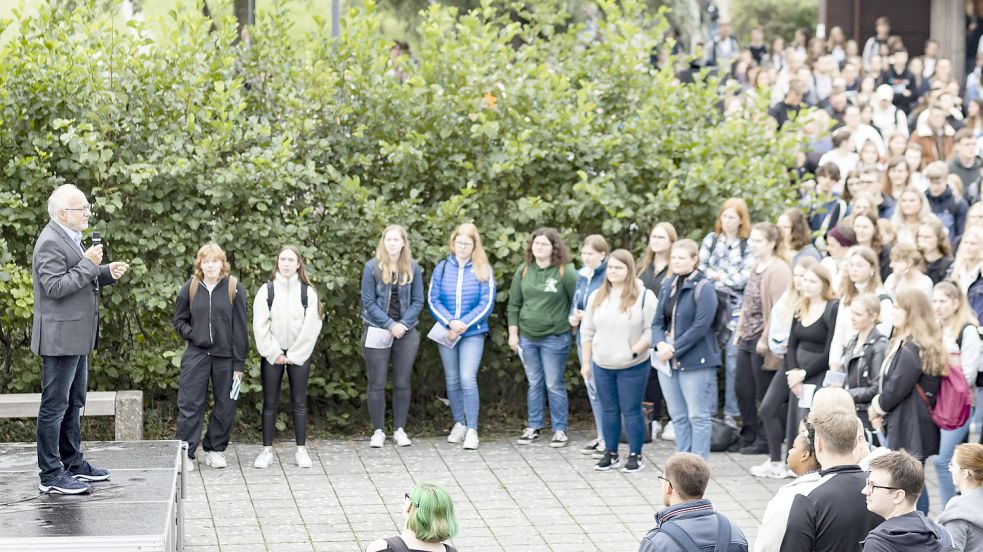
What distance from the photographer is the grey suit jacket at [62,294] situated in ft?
24.9

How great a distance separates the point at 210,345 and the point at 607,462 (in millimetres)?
3193

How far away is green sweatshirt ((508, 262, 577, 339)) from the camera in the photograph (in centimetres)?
1148

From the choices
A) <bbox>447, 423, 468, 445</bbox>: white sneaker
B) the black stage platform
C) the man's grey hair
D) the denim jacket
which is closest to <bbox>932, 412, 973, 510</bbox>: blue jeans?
<bbox>447, 423, 468, 445</bbox>: white sneaker

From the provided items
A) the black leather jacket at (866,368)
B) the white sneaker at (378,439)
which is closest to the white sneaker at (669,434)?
the white sneaker at (378,439)

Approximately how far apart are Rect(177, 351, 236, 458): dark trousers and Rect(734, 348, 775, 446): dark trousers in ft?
13.3

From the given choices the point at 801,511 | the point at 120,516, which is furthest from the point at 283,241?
the point at 801,511

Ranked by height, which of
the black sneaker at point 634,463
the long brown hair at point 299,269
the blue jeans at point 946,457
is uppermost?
the long brown hair at point 299,269

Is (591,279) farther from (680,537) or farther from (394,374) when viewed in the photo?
(680,537)

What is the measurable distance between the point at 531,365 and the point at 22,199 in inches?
171

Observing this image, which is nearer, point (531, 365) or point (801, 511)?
point (801, 511)

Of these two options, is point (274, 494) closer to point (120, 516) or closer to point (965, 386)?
point (120, 516)

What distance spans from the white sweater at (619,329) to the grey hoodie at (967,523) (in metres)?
4.16

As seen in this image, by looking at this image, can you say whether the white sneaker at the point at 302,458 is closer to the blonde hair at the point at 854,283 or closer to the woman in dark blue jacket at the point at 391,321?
the woman in dark blue jacket at the point at 391,321

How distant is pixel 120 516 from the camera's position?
24.0 ft
